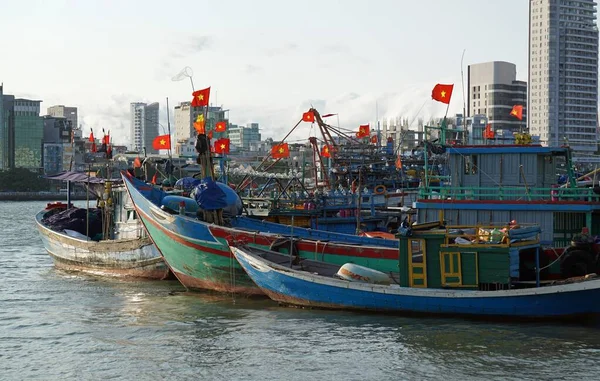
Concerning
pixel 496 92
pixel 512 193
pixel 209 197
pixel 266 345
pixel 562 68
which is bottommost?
pixel 266 345

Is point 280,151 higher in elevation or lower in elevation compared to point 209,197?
higher

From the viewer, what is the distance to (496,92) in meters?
187

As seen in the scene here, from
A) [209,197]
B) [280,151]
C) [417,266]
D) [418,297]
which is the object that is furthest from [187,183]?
[418,297]

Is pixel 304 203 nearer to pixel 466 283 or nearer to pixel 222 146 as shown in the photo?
pixel 222 146

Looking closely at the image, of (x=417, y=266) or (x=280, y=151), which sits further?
(x=280, y=151)

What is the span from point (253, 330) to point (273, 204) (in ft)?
47.2

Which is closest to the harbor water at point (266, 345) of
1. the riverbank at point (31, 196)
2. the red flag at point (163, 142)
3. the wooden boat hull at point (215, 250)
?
the wooden boat hull at point (215, 250)

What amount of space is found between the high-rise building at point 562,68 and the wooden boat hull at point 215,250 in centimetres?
15424

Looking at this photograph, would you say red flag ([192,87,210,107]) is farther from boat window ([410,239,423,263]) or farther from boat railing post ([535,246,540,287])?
boat railing post ([535,246,540,287])

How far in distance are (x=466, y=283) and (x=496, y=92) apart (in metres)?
169

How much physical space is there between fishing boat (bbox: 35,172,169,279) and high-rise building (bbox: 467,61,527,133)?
15229 cm

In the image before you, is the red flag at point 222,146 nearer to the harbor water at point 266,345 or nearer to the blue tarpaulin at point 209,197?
the blue tarpaulin at point 209,197

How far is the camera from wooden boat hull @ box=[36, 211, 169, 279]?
3531cm

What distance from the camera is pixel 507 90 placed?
189m
